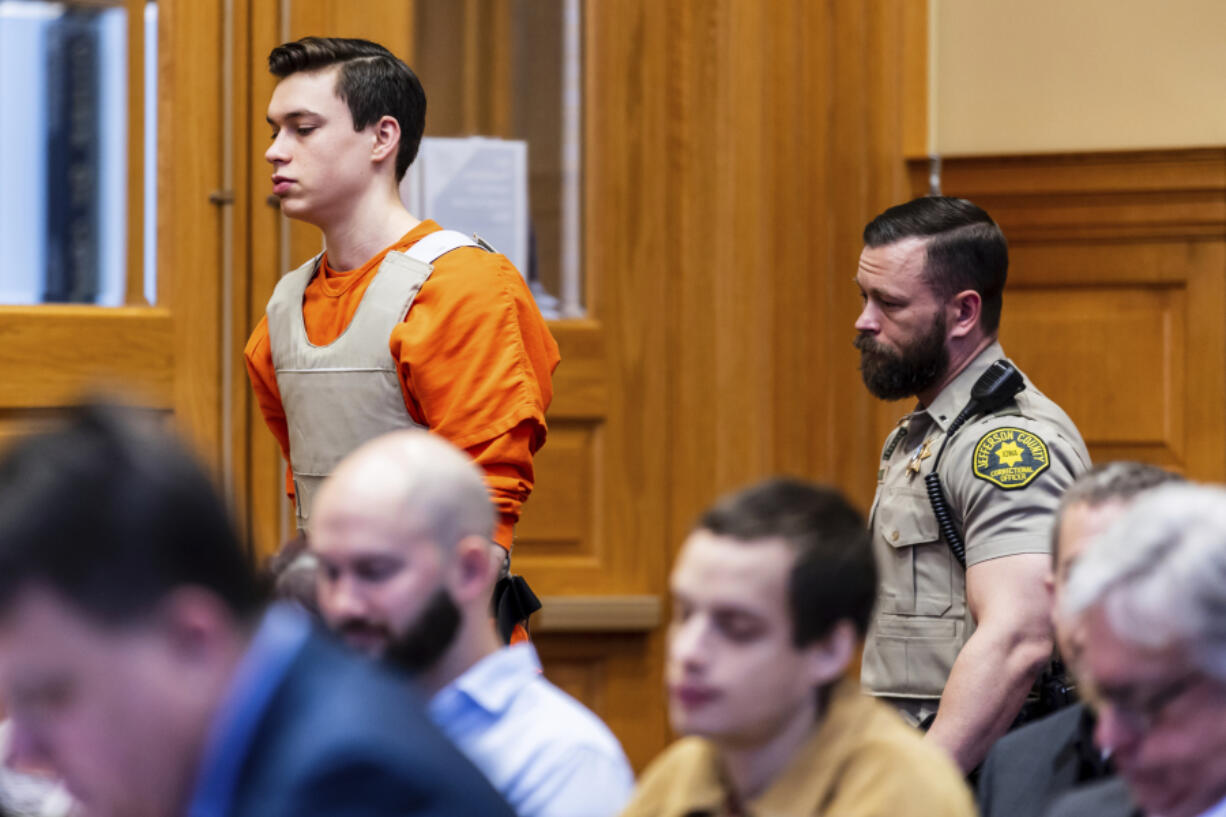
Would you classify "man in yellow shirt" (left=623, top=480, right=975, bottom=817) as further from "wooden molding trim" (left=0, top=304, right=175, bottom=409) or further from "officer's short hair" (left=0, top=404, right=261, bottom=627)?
"wooden molding trim" (left=0, top=304, right=175, bottom=409)

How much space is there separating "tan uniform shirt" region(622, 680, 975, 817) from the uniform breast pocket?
1243mm

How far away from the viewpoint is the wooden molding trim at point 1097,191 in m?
4.22

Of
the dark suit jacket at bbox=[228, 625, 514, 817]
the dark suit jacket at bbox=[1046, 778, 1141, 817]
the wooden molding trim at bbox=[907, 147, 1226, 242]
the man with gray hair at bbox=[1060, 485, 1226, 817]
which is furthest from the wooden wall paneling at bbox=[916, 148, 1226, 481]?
the dark suit jacket at bbox=[228, 625, 514, 817]

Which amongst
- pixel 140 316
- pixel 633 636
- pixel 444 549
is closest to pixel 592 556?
pixel 633 636

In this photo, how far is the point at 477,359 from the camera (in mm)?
2805

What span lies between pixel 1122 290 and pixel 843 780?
9.96 ft

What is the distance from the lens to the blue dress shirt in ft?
5.90

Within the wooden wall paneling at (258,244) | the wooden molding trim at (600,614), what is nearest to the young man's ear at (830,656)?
the wooden molding trim at (600,614)

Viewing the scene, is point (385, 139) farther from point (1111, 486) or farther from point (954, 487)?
point (1111, 486)

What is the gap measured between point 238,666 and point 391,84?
204 cm

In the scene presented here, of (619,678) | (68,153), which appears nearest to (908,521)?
(619,678)

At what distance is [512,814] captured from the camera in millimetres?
1355

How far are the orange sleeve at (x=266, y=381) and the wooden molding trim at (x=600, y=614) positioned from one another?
1043mm

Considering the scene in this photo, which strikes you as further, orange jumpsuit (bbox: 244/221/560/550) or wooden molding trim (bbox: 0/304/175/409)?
wooden molding trim (bbox: 0/304/175/409)
